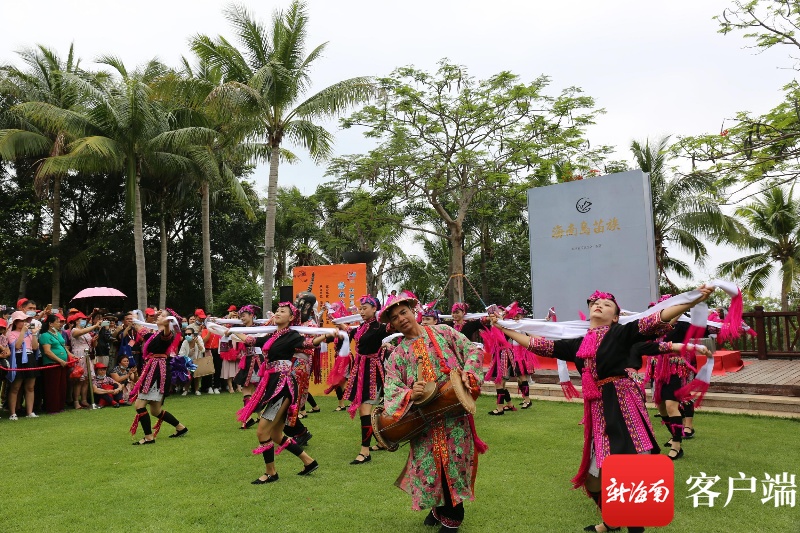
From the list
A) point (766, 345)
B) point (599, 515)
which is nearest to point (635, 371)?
point (599, 515)

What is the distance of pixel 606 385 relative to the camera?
4176mm

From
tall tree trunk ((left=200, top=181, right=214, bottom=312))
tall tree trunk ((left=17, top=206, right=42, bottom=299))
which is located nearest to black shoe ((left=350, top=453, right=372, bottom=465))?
tall tree trunk ((left=200, top=181, right=214, bottom=312))

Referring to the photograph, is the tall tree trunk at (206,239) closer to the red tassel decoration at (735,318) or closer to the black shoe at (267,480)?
the black shoe at (267,480)

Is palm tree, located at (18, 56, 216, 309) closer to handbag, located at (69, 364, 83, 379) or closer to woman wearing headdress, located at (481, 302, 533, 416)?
handbag, located at (69, 364, 83, 379)

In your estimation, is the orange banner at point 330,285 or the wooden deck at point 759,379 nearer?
the wooden deck at point 759,379

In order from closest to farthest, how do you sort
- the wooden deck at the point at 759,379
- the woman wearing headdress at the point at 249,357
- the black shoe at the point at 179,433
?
the woman wearing headdress at the point at 249,357
the black shoe at the point at 179,433
the wooden deck at the point at 759,379

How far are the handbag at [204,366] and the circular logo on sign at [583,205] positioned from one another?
9041 mm

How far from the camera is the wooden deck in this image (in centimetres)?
948

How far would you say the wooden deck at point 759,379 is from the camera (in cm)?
948

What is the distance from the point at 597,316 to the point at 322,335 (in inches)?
110

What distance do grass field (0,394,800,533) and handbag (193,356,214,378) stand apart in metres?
4.47

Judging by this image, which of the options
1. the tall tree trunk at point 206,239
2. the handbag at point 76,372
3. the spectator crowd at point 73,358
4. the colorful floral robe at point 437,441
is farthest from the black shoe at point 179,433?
the tall tree trunk at point 206,239

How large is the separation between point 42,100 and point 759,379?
23310 millimetres

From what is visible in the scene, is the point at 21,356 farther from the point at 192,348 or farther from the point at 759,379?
the point at 759,379
